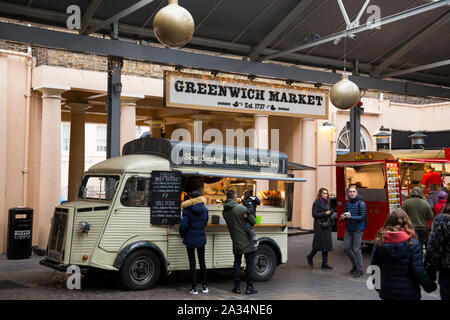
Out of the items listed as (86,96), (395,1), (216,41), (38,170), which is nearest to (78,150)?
(86,96)

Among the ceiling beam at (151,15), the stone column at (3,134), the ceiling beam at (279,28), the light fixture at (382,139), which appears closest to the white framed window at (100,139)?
the light fixture at (382,139)

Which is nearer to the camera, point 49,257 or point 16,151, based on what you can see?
point 49,257

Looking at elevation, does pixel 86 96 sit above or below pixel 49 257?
above

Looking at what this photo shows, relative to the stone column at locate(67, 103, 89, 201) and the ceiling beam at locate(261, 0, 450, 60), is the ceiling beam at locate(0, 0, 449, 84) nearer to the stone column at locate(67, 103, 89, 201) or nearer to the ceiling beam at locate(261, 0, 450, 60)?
the ceiling beam at locate(261, 0, 450, 60)

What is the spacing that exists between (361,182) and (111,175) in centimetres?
747

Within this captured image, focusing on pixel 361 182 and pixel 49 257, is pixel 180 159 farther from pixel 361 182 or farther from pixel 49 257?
pixel 361 182

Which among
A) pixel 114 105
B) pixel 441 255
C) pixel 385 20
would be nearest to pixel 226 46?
pixel 114 105

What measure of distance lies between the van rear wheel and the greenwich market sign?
2.95 m

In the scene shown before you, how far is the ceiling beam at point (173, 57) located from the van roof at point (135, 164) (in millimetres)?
1929

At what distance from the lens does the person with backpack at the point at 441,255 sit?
5.63 m

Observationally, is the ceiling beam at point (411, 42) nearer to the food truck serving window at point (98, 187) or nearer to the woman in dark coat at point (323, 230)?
the woman in dark coat at point (323, 230)

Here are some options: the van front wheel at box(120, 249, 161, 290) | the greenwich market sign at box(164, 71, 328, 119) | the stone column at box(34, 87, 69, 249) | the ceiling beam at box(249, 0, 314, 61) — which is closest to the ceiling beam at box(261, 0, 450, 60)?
the ceiling beam at box(249, 0, 314, 61)

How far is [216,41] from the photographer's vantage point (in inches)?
500

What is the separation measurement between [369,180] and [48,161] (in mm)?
8118
